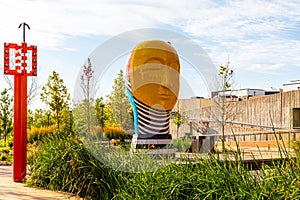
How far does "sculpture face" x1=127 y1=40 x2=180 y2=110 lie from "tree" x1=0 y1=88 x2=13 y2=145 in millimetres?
12495

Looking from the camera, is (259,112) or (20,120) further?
(259,112)

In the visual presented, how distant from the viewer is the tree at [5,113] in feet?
59.7

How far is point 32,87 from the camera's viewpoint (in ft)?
64.0

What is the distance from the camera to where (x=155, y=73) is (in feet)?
23.3

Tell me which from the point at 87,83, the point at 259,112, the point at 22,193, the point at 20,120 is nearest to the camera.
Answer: the point at 22,193

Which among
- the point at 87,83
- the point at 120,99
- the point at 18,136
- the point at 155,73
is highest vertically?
the point at 155,73

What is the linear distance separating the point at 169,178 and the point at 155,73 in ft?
11.5

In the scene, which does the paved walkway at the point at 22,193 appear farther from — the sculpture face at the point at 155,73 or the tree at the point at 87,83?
the sculpture face at the point at 155,73

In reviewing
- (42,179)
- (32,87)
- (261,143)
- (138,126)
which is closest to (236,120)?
(261,143)

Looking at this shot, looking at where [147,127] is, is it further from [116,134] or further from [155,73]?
[116,134]

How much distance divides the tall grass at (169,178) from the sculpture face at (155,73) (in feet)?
5.61

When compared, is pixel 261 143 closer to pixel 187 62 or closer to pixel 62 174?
pixel 187 62

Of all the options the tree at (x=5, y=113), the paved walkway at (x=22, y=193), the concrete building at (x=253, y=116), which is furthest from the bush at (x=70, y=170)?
the tree at (x=5, y=113)

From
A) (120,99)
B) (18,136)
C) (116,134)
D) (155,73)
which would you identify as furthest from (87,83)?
(116,134)
